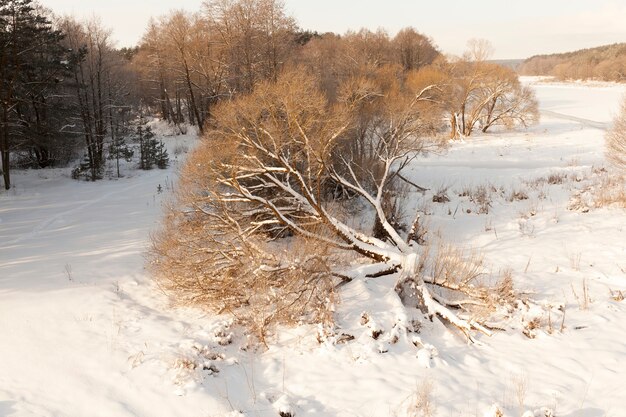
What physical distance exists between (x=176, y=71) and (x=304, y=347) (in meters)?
31.9

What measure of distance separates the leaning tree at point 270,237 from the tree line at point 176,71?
10.3 feet

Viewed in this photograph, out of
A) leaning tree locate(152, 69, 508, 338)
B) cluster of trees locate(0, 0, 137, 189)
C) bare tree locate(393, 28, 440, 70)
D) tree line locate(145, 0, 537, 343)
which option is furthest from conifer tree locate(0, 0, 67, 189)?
bare tree locate(393, 28, 440, 70)

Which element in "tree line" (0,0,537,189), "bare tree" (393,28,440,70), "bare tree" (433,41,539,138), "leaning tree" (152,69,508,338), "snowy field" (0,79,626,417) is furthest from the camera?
"bare tree" (393,28,440,70)

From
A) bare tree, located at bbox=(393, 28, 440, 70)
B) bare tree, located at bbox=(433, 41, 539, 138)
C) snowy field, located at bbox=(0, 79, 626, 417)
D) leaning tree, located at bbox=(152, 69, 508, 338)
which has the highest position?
bare tree, located at bbox=(393, 28, 440, 70)

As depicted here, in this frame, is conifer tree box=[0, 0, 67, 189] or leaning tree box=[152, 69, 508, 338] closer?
leaning tree box=[152, 69, 508, 338]

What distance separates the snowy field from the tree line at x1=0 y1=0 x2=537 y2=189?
6.18m

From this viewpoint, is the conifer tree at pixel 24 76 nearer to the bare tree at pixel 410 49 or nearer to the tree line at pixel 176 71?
the tree line at pixel 176 71

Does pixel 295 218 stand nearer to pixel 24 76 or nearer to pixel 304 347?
pixel 304 347

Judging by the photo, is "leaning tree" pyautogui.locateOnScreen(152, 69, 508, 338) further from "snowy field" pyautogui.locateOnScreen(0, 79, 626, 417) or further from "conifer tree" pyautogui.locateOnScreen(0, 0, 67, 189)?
"conifer tree" pyautogui.locateOnScreen(0, 0, 67, 189)

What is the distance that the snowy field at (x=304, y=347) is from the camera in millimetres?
5645

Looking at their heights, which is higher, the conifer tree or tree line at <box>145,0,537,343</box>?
the conifer tree

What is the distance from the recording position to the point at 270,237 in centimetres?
1098

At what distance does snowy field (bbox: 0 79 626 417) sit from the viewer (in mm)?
5645

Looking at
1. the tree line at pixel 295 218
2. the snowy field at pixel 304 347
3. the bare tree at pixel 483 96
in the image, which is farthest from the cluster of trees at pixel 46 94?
the bare tree at pixel 483 96
